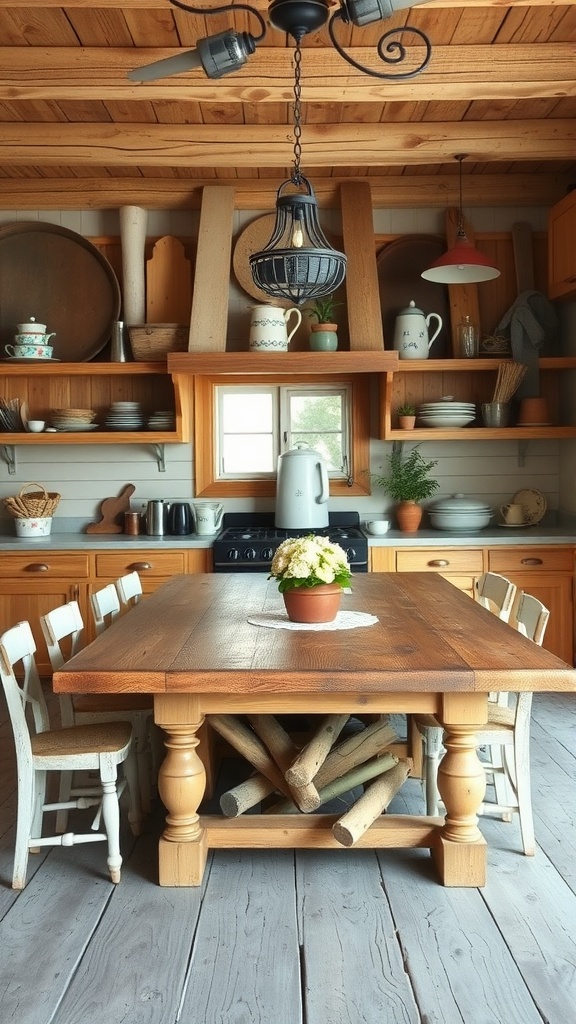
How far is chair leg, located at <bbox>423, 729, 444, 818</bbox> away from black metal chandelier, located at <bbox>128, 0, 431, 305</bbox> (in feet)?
4.82

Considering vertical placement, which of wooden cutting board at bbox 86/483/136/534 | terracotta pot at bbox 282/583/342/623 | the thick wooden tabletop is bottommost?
the thick wooden tabletop

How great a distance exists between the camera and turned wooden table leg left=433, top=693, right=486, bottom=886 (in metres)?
2.56

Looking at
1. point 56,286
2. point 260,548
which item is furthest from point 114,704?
point 56,286

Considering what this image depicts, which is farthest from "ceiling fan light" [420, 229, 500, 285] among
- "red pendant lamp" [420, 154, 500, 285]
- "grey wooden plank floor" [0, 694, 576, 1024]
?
"grey wooden plank floor" [0, 694, 576, 1024]

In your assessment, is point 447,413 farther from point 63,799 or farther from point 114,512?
point 63,799

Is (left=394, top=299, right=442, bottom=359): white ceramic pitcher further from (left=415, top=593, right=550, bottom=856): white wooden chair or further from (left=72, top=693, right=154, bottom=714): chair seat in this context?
(left=72, top=693, right=154, bottom=714): chair seat

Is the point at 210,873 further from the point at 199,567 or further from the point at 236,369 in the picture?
the point at 236,369

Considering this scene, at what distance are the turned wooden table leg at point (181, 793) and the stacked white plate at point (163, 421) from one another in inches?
112

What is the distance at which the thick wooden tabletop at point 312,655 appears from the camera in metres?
2.33

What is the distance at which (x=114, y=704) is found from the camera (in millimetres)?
3168

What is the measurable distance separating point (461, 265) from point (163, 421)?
1884 mm

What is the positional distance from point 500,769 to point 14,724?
5.18 feet

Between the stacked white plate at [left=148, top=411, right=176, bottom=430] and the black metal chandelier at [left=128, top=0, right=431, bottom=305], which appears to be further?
the stacked white plate at [left=148, top=411, right=176, bottom=430]

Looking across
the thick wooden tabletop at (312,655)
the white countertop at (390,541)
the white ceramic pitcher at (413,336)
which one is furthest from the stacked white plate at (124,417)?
the thick wooden tabletop at (312,655)
